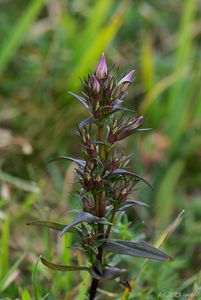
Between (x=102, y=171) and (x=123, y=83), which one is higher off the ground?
(x=123, y=83)

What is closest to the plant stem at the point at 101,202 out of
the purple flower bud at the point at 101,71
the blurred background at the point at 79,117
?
the purple flower bud at the point at 101,71

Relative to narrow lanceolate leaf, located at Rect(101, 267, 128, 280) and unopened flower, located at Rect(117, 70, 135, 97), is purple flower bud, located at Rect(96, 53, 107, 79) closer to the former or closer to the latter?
unopened flower, located at Rect(117, 70, 135, 97)

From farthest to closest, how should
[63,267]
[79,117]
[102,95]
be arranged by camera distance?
[79,117]
[63,267]
[102,95]

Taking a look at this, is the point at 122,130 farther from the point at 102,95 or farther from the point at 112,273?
the point at 112,273

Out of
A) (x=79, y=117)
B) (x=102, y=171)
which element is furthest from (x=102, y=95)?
(x=79, y=117)

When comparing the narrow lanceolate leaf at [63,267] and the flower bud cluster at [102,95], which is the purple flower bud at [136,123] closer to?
the flower bud cluster at [102,95]

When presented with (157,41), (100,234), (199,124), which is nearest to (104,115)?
(100,234)

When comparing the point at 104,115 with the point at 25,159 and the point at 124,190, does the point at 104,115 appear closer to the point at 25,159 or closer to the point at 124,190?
the point at 124,190

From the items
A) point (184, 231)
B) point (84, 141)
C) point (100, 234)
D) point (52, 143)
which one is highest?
point (84, 141)
